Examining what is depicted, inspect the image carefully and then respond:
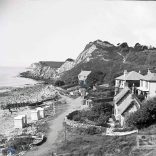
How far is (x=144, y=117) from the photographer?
69.6 feet

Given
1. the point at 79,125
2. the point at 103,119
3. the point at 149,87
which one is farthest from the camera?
the point at 149,87

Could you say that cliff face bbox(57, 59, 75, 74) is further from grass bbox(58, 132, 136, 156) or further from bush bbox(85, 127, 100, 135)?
grass bbox(58, 132, 136, 156)

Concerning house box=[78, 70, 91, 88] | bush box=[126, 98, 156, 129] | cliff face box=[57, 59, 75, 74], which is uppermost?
cliff face box=[57, 59, 75, 74]

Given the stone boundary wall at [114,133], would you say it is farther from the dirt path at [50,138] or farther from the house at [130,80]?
the house at [130,80]

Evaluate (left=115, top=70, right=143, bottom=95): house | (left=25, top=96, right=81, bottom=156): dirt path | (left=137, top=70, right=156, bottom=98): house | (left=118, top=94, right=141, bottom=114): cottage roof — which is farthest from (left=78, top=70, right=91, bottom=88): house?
(left=118, top=94, right=141, bottom=114): cottage roof

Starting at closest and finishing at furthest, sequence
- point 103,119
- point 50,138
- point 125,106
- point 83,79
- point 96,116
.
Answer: point 50,138 → point 125,106 → point 103,119 → point 96,116 → point 83,79

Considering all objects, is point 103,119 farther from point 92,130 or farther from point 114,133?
point 114,133

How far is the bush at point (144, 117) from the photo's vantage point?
21.3 meters

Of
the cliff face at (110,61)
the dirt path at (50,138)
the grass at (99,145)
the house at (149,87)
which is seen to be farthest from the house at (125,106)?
the cliff face at (110,61)

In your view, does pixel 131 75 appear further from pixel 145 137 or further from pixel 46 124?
pixel 145 137

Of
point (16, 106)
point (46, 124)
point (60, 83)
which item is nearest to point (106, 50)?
point (60, 83)

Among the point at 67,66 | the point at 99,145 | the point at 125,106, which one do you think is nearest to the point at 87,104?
the point at 125,106

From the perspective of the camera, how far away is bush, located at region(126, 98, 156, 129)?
2131cm

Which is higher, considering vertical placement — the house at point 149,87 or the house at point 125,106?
the house at point 149,87
